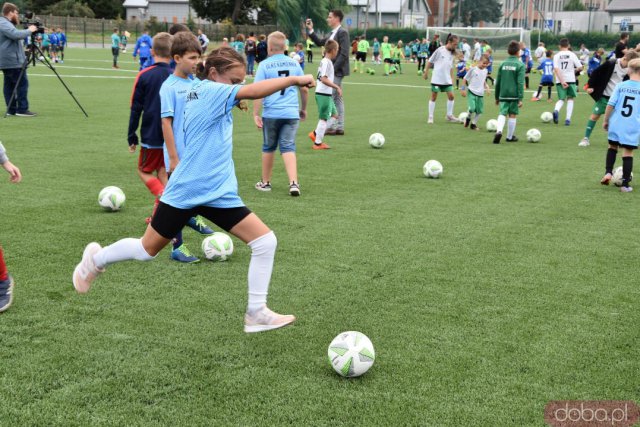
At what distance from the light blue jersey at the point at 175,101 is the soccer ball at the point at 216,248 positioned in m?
0.81

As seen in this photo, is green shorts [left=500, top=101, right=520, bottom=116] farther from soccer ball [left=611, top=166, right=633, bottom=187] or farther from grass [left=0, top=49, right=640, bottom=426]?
soccer ball [left=611, top=166, right=633, bottom=187]

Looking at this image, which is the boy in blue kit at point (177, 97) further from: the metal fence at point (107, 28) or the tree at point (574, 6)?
the tree at point (574, 6)

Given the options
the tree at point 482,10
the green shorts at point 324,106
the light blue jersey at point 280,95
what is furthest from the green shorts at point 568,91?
the tree at point 482,10

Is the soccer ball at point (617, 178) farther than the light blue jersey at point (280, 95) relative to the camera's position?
Yes

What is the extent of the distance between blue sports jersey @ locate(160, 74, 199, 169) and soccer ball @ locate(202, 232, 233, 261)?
2.64 ft

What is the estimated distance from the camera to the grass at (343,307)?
12.4 ft

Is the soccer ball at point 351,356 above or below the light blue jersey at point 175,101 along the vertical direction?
below

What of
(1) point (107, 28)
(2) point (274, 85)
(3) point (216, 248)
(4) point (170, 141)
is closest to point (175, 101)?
(4) point (170, 141)

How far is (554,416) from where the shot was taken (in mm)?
3662

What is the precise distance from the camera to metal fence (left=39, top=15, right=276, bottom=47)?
217 feet

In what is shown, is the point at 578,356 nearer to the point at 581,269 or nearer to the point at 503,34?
the point at 581,269

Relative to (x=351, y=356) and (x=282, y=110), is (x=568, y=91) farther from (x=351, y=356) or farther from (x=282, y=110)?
(x=351, y=356)

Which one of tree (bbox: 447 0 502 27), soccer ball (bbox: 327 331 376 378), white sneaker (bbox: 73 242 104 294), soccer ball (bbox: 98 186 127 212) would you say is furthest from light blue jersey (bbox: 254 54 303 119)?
tree (bbox: 447 0 502 27)

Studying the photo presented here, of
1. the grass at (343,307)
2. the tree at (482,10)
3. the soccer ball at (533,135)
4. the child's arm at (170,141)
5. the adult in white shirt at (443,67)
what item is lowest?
the grass at (343,307)
